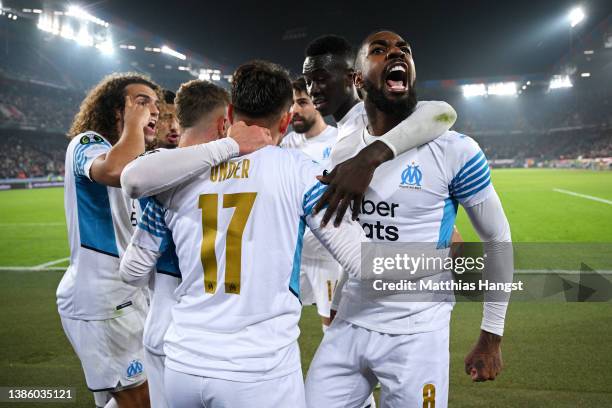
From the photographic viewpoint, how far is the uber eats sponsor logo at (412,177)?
2148 mm

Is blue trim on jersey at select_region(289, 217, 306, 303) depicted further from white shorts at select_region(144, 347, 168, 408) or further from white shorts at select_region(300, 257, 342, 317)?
white shorts at select_region(300, 257, 342, 317)

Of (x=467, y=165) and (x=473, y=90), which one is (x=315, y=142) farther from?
(x=473, y=90)

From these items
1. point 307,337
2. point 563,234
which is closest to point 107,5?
point 563,234

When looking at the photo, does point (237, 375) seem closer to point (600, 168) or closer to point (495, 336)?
point (495, 336)

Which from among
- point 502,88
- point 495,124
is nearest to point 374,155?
point 495,124

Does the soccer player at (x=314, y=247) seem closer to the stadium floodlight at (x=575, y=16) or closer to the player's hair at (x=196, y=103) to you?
the player's hair at (x=196, y=103)

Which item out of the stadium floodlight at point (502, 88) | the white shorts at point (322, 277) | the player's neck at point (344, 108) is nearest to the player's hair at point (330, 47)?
the player's neck at point (344, 108)

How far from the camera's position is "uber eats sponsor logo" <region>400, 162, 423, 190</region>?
2.15 meters

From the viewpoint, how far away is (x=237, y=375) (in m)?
1.64

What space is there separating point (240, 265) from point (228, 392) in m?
0.41

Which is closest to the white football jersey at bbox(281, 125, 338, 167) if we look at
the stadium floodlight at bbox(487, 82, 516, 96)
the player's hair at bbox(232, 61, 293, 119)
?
the player's hair at bbox(232, 61, 293, 119)

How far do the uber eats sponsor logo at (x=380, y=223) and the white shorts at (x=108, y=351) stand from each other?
1507 mm

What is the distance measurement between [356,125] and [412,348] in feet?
3.96

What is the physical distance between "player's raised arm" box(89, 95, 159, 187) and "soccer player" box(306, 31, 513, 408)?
46.0 inches
